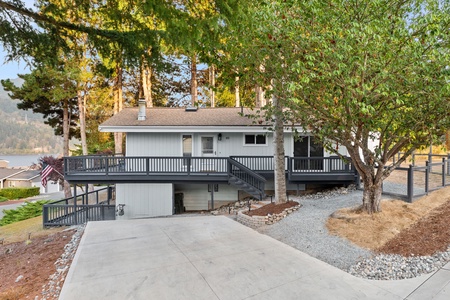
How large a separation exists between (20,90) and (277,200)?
1836 cm

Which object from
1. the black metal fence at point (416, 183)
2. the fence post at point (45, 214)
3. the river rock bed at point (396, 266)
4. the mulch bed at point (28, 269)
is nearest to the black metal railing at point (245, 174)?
the black metal fence at point (416, 183)

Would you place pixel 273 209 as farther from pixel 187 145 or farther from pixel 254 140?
pixel 187 145

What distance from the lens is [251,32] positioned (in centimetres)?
575

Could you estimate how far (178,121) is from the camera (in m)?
12.5

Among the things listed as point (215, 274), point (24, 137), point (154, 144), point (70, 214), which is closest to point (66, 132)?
point (70, 214)

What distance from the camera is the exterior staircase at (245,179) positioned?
9.80 meters

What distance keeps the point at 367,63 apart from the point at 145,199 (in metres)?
11.1

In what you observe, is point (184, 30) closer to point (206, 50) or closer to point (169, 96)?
point (206, 50)

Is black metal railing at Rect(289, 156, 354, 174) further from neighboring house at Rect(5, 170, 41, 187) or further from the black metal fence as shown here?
neighboring house at Rect(5, 170, 41, 187)

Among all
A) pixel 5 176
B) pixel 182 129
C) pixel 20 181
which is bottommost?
pixel 20 181

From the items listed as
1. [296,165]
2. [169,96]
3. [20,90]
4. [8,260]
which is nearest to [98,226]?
[8,260]

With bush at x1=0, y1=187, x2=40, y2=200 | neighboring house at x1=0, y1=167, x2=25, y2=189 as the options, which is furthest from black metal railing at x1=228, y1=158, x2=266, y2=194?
neighboring house at x1=0, y1=167, x2=25, y2=189

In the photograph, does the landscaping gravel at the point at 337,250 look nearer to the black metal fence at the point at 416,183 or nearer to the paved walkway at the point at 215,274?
the paved walkway at the point at 215,274

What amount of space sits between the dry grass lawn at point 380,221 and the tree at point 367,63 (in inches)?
35.9
